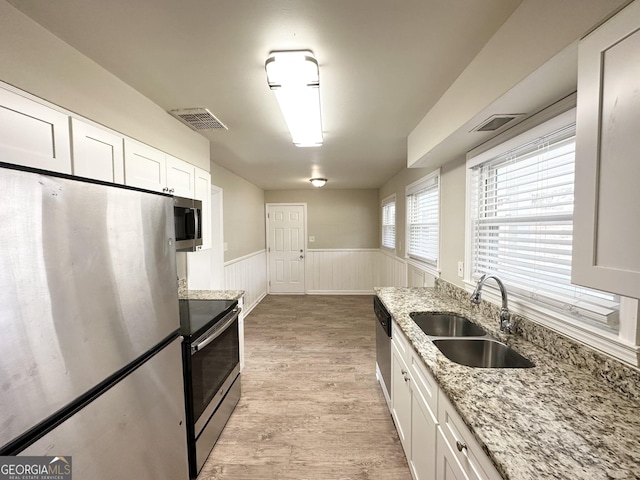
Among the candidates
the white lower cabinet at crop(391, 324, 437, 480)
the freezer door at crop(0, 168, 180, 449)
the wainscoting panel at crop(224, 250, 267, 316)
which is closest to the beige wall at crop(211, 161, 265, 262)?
the wainscoting panel at crop(224, 250, 267, 316)

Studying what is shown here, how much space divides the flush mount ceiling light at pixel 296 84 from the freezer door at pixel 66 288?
91 cm

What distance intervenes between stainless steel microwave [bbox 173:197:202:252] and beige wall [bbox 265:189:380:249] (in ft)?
13.4

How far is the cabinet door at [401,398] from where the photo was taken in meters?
1.55

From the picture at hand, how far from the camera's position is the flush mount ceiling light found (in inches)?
51.5

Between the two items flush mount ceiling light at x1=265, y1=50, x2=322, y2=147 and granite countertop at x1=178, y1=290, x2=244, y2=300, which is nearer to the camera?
flush mount ceiling light at x1=265, y1=50, x2=322, y2=147

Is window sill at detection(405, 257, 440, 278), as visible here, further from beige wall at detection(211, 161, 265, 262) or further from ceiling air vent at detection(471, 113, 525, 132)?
beige wall at detection(211, 161, 265, 262)

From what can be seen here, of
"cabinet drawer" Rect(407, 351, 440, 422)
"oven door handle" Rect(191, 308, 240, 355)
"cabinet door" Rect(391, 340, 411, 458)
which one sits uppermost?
"oven door handle" Rect(191, 308, 240, 355)

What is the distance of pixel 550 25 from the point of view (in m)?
0.88

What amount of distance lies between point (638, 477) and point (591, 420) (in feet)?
0.66

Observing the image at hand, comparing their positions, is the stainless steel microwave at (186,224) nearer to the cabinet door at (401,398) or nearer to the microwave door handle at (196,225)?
the microwave door handle at (196,225)

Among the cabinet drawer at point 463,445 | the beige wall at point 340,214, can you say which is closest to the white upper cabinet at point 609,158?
the cabinet drawer at point 463,445

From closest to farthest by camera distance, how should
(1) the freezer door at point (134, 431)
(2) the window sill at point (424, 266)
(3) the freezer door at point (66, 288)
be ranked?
(3) the freezer door at point (66, 288) → (1) the freezer door at point (134, 431) → (2) the window sill at point (424, 266)

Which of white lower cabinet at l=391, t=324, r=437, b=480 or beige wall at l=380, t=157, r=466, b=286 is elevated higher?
beige wall at l=380, t=157, r=466, b=286

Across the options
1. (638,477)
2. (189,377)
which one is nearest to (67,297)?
(189,377)
